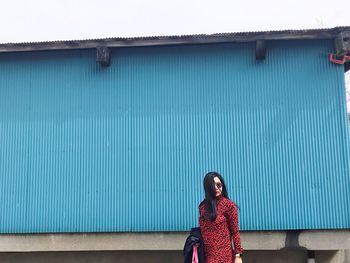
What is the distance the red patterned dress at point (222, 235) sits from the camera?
162 inches

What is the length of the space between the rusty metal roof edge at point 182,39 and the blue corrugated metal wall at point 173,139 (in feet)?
1.08

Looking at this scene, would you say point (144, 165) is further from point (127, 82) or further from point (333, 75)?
point (333, 75)

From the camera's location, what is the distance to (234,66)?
7191 mm

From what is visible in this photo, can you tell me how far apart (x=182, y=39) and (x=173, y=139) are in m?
1.77

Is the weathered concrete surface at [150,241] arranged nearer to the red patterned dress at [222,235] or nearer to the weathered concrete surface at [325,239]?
the weathered concrete surface at [325,239]

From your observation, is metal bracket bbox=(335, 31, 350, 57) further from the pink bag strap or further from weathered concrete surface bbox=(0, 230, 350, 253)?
the pink bag strap

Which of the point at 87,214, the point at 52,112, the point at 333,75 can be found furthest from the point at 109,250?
the point at 333,75

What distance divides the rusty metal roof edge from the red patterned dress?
3.62m

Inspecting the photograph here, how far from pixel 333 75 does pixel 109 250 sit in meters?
4.96

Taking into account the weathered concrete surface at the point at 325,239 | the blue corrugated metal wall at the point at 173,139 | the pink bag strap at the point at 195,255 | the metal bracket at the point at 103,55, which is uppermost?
the metal bracket at the point at 103,55

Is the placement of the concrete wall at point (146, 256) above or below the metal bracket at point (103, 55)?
below

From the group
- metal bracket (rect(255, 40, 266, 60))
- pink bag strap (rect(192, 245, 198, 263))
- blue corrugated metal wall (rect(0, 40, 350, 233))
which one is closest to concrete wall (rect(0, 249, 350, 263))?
blue corrugated metal wall (rect(0, 40, 350, 233))

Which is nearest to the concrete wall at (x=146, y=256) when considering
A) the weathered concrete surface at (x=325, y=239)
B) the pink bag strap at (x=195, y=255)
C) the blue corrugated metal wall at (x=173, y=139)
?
the weathered concrete surface at (x=325, y=239)

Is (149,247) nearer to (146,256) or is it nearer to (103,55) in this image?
(146,256)
